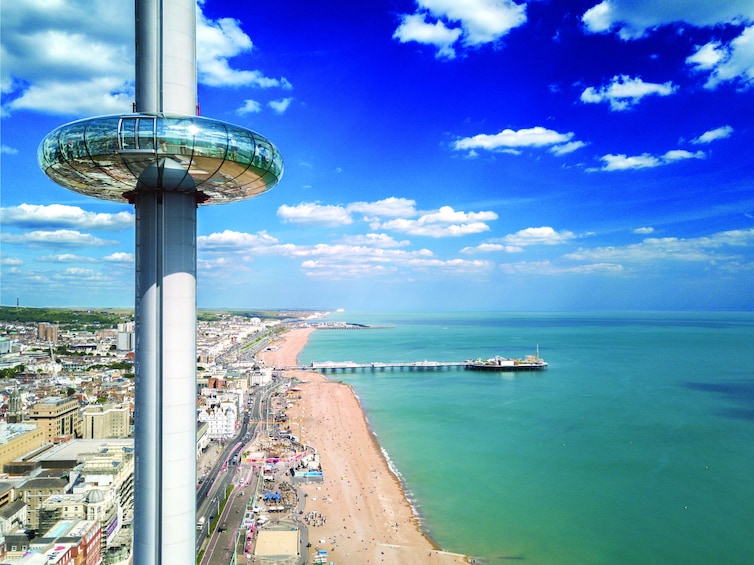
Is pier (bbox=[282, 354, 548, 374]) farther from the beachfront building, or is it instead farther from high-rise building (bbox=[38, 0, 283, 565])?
high-rise building (bbox=[38, 0, 283, 565])

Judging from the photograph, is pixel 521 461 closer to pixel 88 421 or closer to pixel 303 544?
pixel 303 544

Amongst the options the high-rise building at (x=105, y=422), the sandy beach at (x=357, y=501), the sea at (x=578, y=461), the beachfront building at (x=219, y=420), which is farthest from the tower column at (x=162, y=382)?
the high-rise building at (x=105, y=422)

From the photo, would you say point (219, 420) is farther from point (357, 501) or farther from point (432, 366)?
point (432, 366)

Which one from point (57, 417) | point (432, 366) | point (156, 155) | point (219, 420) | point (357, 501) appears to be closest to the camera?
point (156, 155)

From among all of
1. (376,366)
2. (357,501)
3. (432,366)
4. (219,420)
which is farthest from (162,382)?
(432,366)

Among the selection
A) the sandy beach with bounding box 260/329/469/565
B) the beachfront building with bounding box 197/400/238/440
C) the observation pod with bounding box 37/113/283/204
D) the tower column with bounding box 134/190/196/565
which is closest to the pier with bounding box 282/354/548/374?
the sandy beach with bounding box 260/329/469/565
